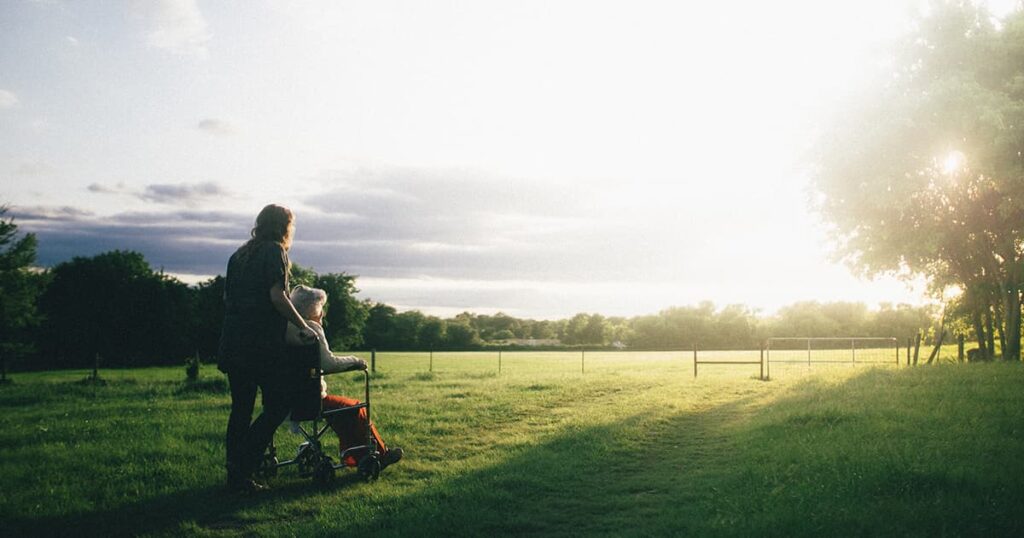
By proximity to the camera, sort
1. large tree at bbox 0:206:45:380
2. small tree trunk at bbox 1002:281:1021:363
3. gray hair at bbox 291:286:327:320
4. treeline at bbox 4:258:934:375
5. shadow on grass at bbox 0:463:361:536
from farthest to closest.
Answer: treeline at bbox 4:258:934:375 → large tree at bbox 0:206:45:380 → small tree trunk at bbox 1002:281:1021:363 → gray hair at bbox 291:286:327:320 → shadow on grass at bbox 0:463:361:536

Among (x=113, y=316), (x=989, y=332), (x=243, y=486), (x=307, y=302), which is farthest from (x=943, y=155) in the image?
(x=113, y=316)

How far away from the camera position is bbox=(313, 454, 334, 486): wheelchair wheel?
7.09m

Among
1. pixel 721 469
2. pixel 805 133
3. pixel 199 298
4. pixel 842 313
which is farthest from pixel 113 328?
pixel 842 313

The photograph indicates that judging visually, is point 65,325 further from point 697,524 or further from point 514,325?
point 697,524

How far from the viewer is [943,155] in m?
21.0

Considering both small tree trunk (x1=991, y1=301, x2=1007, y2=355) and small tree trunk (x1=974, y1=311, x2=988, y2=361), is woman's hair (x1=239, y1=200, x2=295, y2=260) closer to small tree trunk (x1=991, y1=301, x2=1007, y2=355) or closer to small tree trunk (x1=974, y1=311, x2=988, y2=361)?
small tree trunk (x1=991, y1=301, x2=1007, y2=355)

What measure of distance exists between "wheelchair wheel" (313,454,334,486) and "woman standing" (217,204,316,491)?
0.63 metres

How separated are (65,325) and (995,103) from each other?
74893 millimetres

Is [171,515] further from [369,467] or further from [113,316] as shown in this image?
[113,316]

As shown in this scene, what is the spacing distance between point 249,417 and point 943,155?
2217 centimetres

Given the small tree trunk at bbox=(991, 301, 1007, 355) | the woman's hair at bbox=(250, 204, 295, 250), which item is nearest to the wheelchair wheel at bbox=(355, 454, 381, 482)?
the woman's hair at bbox=(250, 204, 295, 250)

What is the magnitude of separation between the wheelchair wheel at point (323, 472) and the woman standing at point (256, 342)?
63 cm

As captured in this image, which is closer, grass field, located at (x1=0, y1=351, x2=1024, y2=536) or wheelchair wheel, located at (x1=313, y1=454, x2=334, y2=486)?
grass field, located at (x1=0, y1=351, x2=1024, y2=536)

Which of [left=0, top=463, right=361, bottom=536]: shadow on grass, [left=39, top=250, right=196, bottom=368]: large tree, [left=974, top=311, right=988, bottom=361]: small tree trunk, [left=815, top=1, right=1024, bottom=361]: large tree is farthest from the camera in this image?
[left=39, top=250, right=196, bottom=368]: large tree
